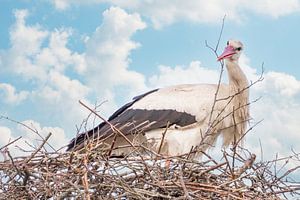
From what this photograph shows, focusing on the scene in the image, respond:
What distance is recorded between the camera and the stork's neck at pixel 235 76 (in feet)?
23.2

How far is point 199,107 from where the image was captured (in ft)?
21.6

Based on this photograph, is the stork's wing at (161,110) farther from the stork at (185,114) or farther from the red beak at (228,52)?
the red beak at (228,52)

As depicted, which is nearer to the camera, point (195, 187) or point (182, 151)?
point (195, 187)

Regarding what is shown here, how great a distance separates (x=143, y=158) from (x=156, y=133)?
7.20 feet

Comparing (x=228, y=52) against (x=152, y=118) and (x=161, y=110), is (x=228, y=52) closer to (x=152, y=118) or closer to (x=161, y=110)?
(x=161, y=110)

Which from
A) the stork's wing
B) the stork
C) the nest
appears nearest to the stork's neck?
the stork

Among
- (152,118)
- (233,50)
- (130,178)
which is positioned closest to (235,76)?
(233,50)

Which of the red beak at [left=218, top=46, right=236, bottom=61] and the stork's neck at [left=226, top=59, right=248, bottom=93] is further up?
the red beak at [left=218, top=46, right=236, bottom=61]

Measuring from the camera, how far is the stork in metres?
6.30

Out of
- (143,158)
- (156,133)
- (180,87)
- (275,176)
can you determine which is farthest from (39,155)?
(180,87)

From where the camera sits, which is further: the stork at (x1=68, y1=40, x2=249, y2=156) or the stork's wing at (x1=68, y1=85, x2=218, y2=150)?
the stork's wing at (x1=68, y1=85, x2=218, y2=150)

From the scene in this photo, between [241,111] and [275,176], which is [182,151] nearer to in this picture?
[241,111]

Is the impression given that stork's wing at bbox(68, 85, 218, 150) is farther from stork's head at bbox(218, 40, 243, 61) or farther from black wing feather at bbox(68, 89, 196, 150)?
stork's head at bbox(218, 40, 243, 61)

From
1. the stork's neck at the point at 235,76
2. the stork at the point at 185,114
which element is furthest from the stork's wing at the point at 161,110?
the stork's neck at the point at 235,76
